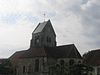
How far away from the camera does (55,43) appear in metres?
68.6

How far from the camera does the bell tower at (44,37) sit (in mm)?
67062

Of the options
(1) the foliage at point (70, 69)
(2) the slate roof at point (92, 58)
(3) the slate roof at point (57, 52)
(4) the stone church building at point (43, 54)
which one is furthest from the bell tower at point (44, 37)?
→ (1) the foliage at point (70, 69)

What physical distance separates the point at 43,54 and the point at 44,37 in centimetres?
807

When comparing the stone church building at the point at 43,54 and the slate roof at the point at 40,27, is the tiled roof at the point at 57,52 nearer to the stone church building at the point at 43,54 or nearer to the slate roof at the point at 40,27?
the stone church building at the point at 43,54

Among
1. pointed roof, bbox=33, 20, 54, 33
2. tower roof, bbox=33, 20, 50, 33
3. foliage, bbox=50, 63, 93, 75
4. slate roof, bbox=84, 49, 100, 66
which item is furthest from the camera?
tower roof, bbox=33, 20, 50, 33

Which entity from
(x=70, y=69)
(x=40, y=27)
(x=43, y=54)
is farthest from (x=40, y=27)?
(x=70, y=69)

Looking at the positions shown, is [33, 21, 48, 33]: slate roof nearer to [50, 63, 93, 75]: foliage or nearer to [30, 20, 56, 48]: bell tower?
[30, 20, 56, 48]: bell tower

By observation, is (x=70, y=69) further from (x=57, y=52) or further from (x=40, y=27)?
(x=40, y=27)

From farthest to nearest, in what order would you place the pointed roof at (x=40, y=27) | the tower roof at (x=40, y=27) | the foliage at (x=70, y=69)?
the tower roof at (x=40, y=27), the pointed roof at (x=40, y=27), the foliage at (x=70, y=69)

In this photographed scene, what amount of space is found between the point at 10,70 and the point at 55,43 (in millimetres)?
14395

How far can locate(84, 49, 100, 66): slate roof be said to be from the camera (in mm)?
57772

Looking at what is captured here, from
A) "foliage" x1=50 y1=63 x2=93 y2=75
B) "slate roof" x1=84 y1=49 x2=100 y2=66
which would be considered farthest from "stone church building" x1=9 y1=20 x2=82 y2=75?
"slate roof" x1=84 y1=49 x2=100 y2=66

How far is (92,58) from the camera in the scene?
60.2m

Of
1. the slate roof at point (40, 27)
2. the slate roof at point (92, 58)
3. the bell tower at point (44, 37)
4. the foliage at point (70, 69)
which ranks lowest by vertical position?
the foliage at point (70, 69)
